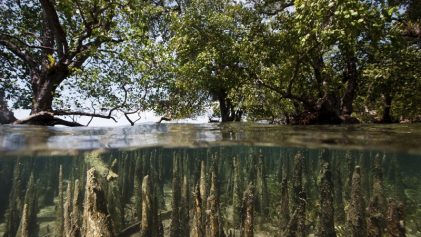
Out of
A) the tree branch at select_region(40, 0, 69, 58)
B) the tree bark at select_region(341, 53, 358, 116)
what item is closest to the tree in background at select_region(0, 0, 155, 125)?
the tree branch at select_region(40, 0, 69, 58)

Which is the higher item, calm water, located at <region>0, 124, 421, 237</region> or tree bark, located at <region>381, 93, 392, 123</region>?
tree bark, located at <region>381, 93, 392, 123</region>

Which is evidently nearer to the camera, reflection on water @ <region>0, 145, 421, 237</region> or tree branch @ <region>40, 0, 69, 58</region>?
reflection on water @ <region>0, 145, 421, 237</region>

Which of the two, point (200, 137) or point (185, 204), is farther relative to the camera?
point (200, 137)

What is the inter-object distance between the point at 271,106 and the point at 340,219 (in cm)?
793

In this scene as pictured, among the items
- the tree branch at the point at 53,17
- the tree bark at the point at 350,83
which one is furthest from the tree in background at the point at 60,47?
the tree bark at the point at 350,83

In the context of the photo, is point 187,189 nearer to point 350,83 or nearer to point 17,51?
point 350,83

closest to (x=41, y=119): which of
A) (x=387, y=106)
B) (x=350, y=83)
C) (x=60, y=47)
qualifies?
(x=60, y=47)

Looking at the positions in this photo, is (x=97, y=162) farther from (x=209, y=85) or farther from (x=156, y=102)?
(x=209, y=85)

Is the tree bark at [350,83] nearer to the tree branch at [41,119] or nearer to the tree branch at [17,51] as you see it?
the tree branch at [41,119]

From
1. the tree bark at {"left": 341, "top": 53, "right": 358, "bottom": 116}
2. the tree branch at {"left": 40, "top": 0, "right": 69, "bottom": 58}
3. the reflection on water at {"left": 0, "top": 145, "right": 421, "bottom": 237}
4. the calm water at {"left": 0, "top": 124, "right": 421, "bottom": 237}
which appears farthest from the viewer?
the tree bark at {"left": 341, "top": 53, "right": 358, "bottom": 116}

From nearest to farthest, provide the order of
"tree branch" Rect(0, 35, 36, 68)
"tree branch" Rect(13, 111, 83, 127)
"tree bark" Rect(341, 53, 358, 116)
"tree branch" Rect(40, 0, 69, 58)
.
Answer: "tree branch" Rect(40, 0, 69, 58)
"tree branch" Rect(13, 111, 83, 127)
"tree branch" Rect(0, 35, 36, 68)
"tree bark" Rect(341, 53, 358, 116)

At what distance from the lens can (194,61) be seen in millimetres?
16703

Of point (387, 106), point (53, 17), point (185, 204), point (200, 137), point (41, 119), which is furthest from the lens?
point (387, 106)

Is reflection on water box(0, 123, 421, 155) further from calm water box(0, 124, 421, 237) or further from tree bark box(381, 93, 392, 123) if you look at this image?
tree bark box(381, 93, 392, 123)
